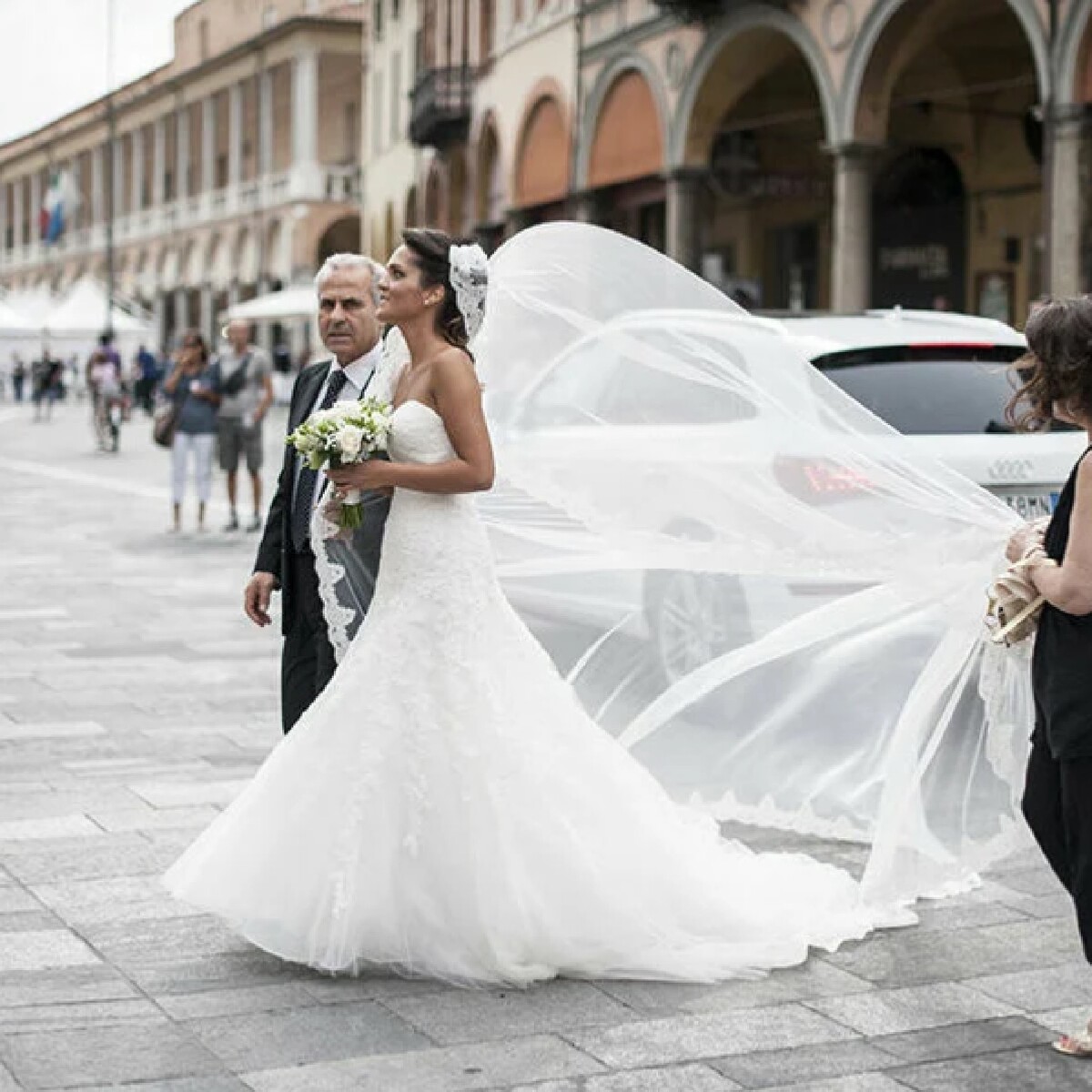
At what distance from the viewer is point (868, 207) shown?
2622 centimetres

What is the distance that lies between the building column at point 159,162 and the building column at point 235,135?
966 cm

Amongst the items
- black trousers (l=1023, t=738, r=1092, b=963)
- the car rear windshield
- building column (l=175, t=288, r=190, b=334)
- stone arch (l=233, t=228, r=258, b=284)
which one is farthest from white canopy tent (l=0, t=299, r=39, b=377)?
black trousers (l=1023, t=738, r=1092, b=963)

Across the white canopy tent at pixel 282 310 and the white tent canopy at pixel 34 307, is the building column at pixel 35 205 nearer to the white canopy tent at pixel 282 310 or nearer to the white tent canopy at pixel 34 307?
the white tent canopy at pixel 34 307

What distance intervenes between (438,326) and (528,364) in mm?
1528

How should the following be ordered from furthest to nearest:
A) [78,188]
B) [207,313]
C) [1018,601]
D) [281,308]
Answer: [78,188] < [207,313] < [281,308] < [1018,601]

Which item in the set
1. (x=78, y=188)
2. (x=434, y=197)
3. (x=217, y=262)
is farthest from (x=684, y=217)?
(x=78, y=188)

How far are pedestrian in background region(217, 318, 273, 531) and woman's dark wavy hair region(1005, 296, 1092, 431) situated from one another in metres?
13.7

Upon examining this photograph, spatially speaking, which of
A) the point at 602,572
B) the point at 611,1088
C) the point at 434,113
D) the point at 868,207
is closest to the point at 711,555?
the point at 602,572

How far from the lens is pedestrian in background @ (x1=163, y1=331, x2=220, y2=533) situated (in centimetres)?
1805

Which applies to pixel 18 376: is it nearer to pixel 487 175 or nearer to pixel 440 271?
pixel 487 175

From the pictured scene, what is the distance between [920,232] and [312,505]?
25802 millimetres

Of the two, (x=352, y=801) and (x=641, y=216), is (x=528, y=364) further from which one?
(x=641, y=216)

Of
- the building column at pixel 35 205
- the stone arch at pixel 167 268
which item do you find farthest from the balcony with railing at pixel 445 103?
the building column at pixel 35 205

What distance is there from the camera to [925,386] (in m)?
8.62
